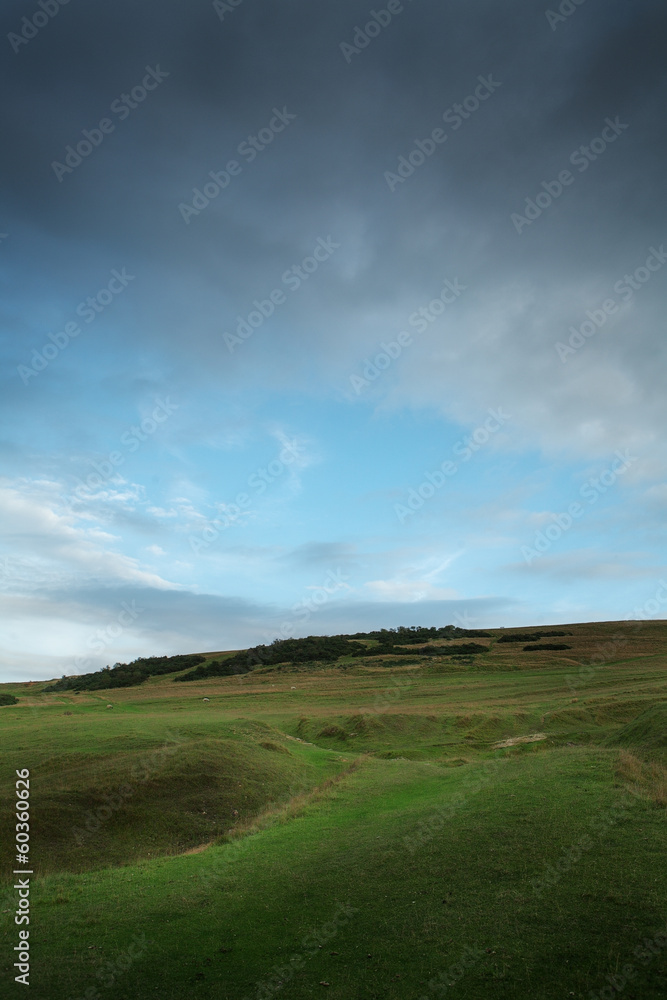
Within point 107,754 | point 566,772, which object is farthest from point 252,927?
point 107,754

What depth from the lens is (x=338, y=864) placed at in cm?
1577

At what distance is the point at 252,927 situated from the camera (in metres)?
12.3

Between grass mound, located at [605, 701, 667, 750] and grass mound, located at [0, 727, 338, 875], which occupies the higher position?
grass mound, located at [605, 701, 667, 750]

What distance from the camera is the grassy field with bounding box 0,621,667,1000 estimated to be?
9.78m

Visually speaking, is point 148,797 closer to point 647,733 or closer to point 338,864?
point 338,864

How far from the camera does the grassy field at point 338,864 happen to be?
978 centimetres

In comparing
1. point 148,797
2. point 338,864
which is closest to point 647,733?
point 338,864

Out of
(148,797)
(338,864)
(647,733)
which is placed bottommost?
(148,797)

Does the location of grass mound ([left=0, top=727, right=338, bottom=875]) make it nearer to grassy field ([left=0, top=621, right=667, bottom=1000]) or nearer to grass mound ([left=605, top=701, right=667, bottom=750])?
grassy field ([left=0, top=621, right=667, bottom=1000])

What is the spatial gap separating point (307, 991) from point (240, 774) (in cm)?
2254

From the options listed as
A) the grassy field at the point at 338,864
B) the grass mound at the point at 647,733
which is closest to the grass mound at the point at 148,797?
the grassy field at the point at 338,864

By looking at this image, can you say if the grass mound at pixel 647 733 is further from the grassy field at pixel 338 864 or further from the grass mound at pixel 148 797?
the grass mound at pixel 148 797

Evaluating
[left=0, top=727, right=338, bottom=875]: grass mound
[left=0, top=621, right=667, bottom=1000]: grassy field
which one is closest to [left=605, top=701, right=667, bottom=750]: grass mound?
[left=0, top=621, right=667, bottom=1000]: grassy field

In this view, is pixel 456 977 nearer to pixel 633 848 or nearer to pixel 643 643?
pixel 633 848
